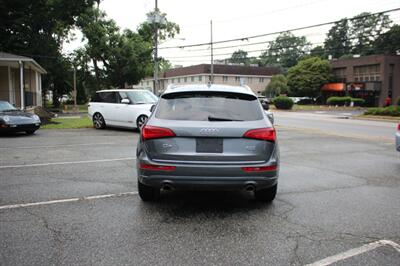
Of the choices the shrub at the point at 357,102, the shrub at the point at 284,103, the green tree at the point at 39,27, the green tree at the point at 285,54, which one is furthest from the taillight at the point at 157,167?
the green tree at the point at 285,54

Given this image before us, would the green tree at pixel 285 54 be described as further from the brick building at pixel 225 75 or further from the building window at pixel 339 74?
the building window at pixel 339 74

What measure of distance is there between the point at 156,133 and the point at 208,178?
0.86 m

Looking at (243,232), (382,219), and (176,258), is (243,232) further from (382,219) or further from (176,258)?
(382,219)

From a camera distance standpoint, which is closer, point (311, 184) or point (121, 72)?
point (311, 184)

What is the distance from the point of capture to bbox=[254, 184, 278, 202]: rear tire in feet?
17.3

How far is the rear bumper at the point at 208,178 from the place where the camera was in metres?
4.64

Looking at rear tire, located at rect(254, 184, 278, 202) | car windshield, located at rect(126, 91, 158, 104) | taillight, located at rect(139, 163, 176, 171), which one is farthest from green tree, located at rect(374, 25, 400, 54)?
taillight, located at rect(139, 163, 176, 171)

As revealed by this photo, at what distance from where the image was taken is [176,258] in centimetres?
361

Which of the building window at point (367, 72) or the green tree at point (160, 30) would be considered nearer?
the green tree at point (160, 30)

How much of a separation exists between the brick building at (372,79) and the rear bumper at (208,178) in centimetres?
5754

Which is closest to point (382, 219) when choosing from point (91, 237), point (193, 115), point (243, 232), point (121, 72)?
point (243, 232)

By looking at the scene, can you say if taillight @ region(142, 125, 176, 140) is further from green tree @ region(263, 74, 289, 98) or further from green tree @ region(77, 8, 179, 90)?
green tree @ region(263, 74, 289, 98)

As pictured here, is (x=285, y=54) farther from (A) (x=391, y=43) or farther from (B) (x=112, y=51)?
(B) (x=112, y=51)

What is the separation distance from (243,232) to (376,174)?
4.49 metres
